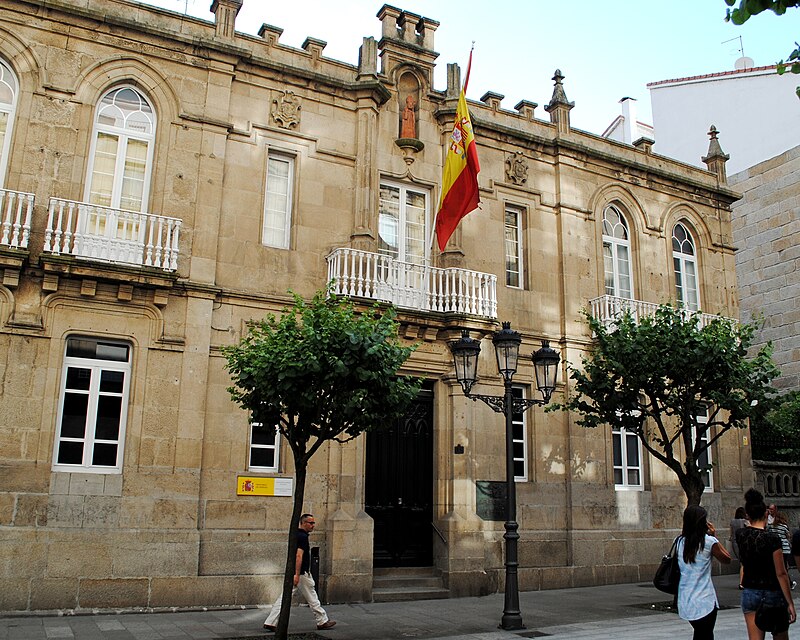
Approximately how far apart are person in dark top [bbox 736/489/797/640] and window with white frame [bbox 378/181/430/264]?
9916 millimetres

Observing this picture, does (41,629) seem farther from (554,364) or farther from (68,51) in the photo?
(68,51)

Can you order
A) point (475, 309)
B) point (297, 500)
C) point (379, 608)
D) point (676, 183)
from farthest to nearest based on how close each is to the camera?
point (676, 183) < point (475, 309) < point (379, 608) < point (297, 500)

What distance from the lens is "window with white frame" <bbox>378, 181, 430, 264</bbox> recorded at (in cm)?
1592

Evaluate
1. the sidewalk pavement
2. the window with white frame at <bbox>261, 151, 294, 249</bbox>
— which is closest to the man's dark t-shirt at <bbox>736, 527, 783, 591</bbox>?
the sidewalk pavement

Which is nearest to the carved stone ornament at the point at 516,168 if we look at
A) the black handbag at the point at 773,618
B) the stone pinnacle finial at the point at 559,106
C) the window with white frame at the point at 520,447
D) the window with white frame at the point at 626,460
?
the stone pinnacle finial at the point at 559,106

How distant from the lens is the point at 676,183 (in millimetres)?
19688

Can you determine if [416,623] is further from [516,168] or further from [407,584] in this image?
[516,168]

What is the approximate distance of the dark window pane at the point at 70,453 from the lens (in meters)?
12.2

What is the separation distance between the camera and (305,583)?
34.8 feet

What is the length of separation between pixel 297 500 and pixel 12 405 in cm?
520

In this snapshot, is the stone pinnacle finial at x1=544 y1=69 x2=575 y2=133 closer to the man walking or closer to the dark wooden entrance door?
the dark wooden entrance door

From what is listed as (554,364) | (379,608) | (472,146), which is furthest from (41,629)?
(472,146)

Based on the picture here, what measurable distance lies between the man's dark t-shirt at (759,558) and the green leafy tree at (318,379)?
4.66 meters

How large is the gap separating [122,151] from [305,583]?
8143 mm
